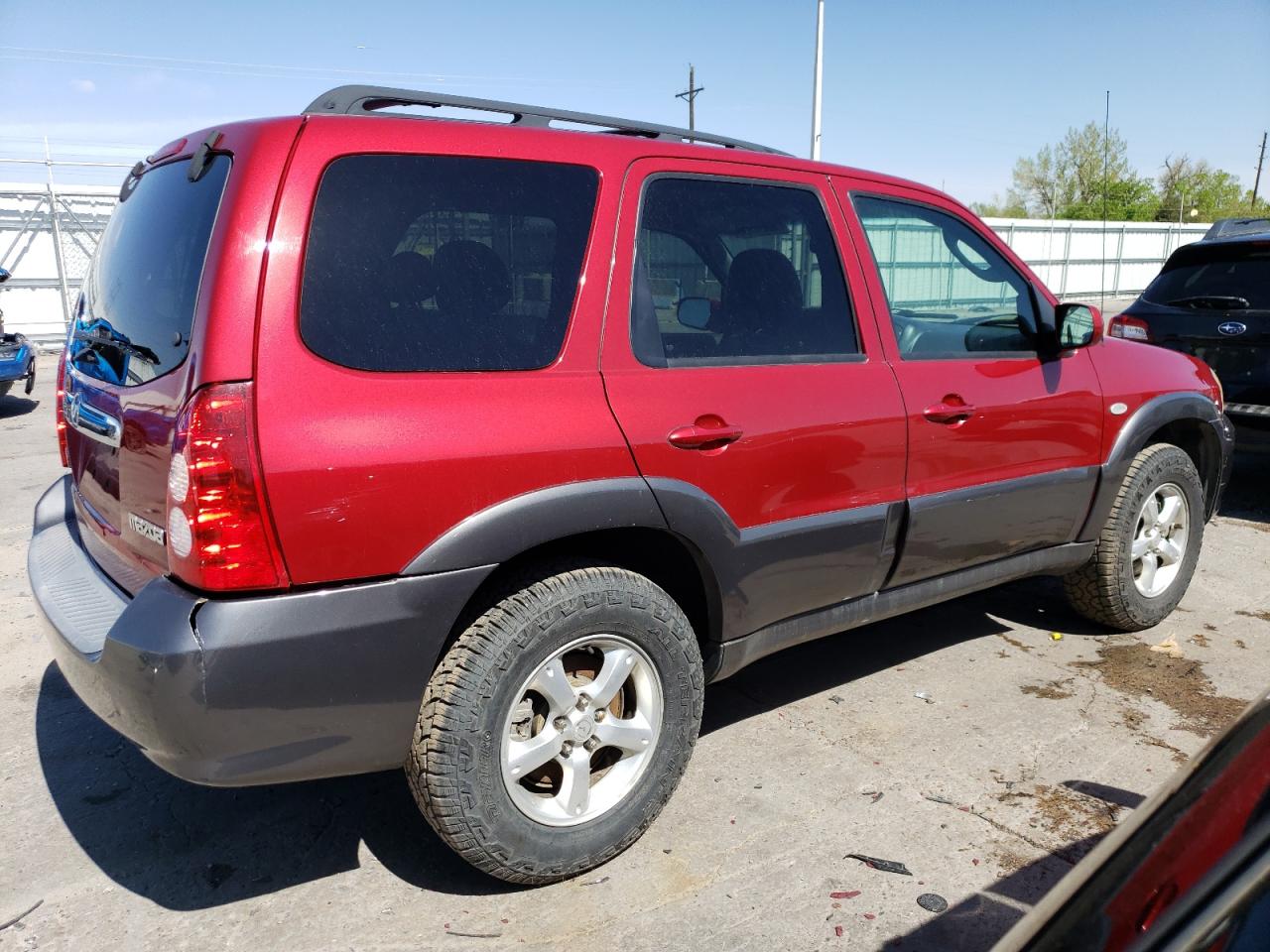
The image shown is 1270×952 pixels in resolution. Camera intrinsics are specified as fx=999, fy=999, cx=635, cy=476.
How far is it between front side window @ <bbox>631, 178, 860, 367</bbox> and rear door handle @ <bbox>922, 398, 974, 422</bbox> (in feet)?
1.19

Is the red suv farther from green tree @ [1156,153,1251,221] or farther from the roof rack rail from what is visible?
green tree @ [1156,153,1251,221]

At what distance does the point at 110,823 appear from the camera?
2930mm

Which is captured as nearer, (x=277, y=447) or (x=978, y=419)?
(x=277, y=447)

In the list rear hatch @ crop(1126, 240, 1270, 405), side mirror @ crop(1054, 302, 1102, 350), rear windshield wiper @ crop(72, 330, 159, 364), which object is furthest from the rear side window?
rear hatch @ crop(1126, 240, 1270, 405)

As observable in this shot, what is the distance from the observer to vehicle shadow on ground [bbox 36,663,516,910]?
2.66m

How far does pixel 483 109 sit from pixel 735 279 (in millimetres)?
864

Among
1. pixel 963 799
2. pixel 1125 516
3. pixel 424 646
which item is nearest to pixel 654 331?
pixel 424 646

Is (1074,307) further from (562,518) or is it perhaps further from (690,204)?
(562,518)

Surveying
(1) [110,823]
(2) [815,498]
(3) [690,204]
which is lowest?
(1) [110,823]

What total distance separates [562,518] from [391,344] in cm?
58

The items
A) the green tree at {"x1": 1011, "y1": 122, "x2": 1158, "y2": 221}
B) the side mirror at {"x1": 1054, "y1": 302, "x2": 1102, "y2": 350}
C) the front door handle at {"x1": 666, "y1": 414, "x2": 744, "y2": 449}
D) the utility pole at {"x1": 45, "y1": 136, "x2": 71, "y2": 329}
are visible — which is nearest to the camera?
the front door handle at {"x1": 666, "y1": 414, "x2": 744, "y2": 449}

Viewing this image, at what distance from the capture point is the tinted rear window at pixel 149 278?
2277 mm

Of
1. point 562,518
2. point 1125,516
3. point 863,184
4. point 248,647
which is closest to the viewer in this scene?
point 248,647

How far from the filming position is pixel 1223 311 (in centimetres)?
635
